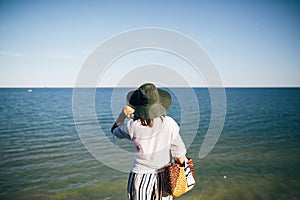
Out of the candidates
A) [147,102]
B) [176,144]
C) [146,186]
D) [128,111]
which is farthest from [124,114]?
[146,186]

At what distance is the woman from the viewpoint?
252cm

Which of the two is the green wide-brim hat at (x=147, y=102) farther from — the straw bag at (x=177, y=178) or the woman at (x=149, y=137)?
the straw bag at (x=177, y=178)

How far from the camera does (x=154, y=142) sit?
8.30ft

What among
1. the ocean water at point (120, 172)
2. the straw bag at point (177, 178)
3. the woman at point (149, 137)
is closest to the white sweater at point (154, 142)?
the woman at point (149, 137)

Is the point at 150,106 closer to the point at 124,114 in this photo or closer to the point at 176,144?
the point at 124,114

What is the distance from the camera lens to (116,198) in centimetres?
678

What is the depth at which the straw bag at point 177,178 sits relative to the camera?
265 cm

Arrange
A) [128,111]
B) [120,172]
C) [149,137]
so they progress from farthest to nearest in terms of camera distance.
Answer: [120,172] → [128,111] → [149,137]

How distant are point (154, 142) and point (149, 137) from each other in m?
0.08

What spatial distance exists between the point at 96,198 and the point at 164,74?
16.9 ft

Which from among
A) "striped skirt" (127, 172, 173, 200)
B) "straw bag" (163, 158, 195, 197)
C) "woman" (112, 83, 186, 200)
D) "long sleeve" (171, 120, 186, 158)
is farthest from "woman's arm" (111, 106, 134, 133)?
"straw bag" (163, 158, 195, 197)

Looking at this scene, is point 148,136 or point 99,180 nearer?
point 148,136

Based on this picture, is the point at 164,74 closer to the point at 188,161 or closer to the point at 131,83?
the point at 131,83

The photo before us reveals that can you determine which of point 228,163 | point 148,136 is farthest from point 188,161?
point 228,163
